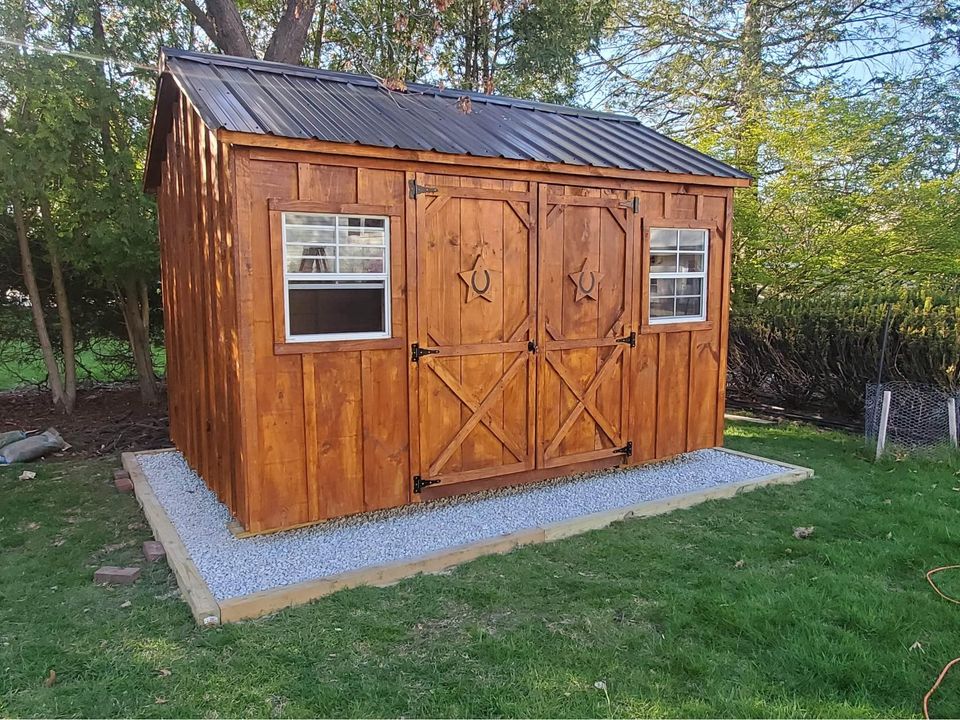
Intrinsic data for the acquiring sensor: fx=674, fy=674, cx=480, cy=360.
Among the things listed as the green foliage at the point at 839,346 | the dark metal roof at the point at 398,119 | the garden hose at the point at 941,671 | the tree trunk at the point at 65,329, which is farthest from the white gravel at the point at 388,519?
the tree trunk at the point at 65,329

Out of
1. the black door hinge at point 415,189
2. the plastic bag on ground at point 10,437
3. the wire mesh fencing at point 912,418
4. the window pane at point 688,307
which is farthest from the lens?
the plastic bag on ground at point 10,437

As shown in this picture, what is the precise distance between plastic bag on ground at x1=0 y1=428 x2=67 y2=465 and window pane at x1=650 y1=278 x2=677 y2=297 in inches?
241

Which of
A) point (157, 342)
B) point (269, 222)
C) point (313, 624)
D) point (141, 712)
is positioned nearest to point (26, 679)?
point (141, 712)

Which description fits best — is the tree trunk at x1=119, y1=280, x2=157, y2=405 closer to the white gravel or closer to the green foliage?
the white gravel

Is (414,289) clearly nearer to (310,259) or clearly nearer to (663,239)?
Result: (310,259)

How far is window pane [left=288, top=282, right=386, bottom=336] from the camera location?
4.33 m

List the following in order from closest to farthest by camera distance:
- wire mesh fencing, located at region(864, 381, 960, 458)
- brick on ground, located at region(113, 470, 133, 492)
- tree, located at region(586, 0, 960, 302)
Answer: brick on ground, located at region(113, 470, 133, 492) < wire mesh fencing, located at region(864, 381, 960, 458) < tree, located at region(586, 0, 960, 302)

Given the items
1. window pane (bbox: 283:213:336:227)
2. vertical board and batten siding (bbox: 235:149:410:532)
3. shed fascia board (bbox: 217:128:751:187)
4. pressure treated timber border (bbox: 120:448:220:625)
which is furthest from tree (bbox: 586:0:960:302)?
pressure treated timber border (bbox: 120:448:220:625)

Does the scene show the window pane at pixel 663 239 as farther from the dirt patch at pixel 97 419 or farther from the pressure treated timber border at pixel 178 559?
the dirt patch at pixel 97 419

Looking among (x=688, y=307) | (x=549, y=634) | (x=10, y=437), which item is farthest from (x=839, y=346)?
(x=10, y=437)

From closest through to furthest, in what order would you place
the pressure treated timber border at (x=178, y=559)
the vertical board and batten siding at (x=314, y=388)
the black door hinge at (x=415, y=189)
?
the pressure treated timber border at (x=178, y=559)
the vertical board and batten siding at (x=314, y=388)
the black door hinge at (x=415, y=189)

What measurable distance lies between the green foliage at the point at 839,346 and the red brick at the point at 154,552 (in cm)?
723

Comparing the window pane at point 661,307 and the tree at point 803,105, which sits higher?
the tree at point 803,105

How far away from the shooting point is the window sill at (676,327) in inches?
230
